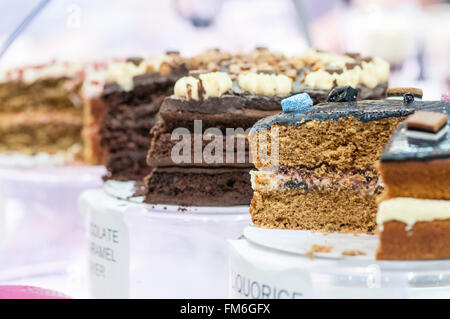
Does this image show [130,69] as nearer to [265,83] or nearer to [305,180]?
[265,83]

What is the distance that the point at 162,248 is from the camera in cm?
354

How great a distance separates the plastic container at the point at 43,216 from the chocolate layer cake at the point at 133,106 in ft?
1.74

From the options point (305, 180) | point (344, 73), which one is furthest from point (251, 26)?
point (305, 180)

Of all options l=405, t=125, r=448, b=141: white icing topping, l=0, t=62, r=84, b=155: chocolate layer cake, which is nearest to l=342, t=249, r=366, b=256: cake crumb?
→ l=405, t=125, r=448, b=141: white icing topping

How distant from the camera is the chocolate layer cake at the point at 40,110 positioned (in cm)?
637

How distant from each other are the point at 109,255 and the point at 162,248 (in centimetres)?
40

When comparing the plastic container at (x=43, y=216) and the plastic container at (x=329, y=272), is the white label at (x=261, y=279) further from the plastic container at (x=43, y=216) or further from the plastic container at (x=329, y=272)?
the plastic container at (x=43, y=216)

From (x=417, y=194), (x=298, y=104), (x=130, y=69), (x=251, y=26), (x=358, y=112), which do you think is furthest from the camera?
(x=251, y=26)

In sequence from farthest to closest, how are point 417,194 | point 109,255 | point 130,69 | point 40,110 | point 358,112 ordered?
point 40,110 < point 130,69 < point 109,255 < point 358,112 < point 417,194

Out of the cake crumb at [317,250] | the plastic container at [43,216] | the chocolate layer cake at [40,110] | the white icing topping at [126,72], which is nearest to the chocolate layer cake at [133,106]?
the white icing topping at [126,72]

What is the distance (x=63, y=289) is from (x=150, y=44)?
94.7 inches

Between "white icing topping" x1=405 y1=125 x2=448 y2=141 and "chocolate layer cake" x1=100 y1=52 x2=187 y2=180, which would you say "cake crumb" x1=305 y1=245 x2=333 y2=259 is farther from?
"chocolate layer cake" x1=100 y1=52 x2=187 y2=180

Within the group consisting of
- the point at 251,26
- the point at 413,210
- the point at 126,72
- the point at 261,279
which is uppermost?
the point at 251,26

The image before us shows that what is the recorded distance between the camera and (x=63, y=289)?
13.8ft
